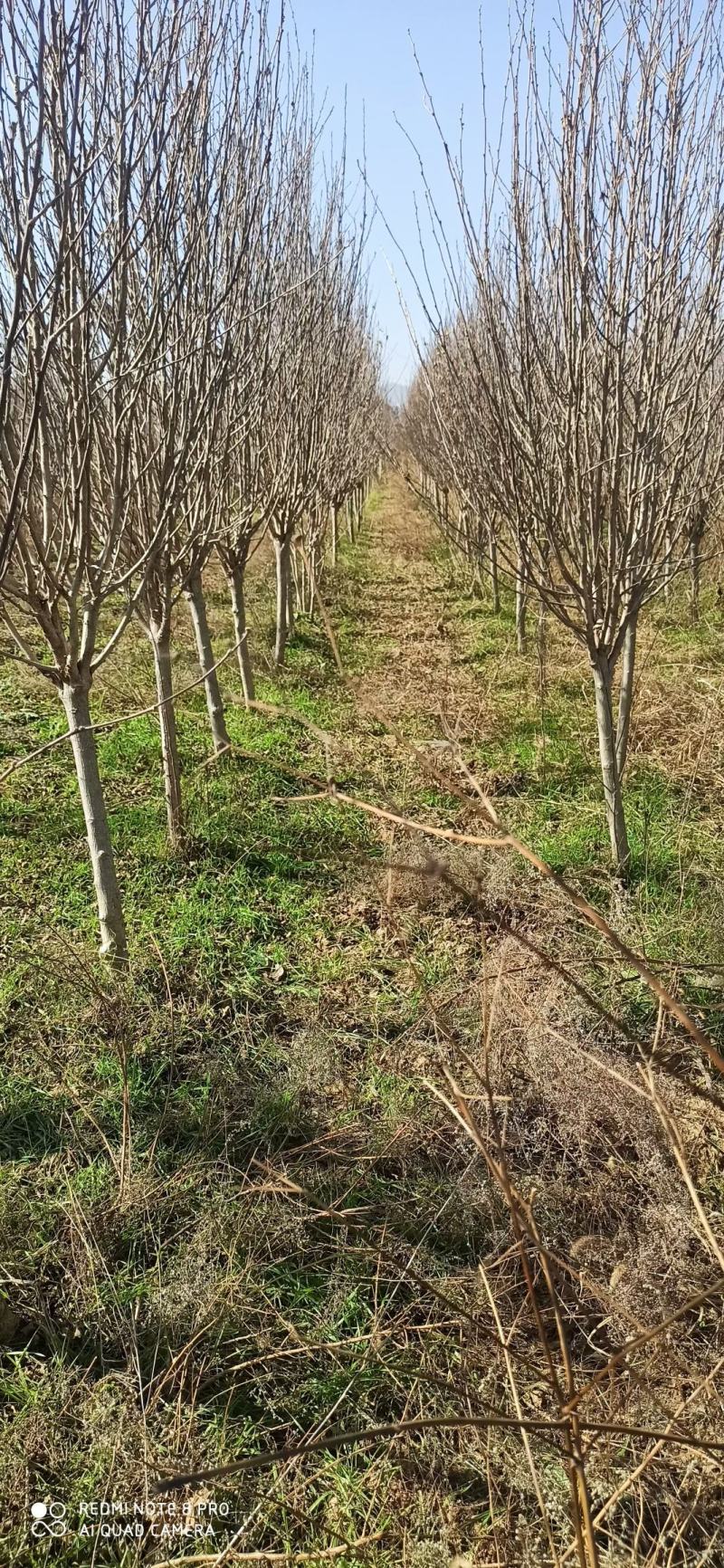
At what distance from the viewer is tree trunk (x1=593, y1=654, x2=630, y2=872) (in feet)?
11.1

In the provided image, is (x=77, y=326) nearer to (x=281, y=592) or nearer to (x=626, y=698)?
(x=626, y=698)

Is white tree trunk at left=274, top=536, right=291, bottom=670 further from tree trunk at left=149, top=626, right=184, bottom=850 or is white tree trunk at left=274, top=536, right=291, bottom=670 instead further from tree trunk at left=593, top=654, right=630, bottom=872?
tree trunk at left=593, top=654, right=630, bottom=872

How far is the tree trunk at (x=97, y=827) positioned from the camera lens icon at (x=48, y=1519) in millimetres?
1682

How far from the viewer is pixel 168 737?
3855 millimetres

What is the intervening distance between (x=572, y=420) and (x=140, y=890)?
264cm

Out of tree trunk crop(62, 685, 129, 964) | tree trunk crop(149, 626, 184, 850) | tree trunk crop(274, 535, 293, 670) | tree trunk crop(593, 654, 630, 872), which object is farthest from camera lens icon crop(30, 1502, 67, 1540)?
tree trunk crop(274, 535, 293, 670)

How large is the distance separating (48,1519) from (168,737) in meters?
2.81

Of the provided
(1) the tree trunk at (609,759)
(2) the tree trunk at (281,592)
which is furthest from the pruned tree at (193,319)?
(2) the tree trunk at (281,592)

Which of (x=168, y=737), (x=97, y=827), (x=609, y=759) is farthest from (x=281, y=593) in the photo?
(x=97, y=827)

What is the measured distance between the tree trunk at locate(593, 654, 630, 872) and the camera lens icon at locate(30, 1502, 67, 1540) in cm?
288

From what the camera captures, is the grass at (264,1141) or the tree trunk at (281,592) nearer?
the grass at (264,1141)

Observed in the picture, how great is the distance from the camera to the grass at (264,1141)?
1707 mm

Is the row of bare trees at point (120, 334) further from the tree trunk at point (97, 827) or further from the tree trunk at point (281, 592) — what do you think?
the tree trunk at point (281, 592)

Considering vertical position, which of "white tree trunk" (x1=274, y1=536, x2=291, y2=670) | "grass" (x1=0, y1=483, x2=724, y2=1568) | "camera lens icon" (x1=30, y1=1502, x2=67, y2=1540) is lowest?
"camera lens icon" (x1=30, y1=1502, x2=67, y2=1540)
